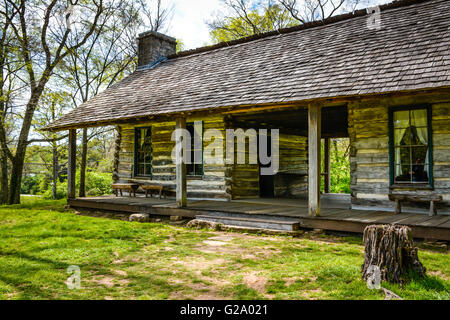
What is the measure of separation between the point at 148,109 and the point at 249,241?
5048 millimetres

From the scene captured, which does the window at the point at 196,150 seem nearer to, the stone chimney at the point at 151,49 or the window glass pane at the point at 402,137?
the stone chimney at the point at 151,49

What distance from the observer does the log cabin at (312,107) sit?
7.40 meters

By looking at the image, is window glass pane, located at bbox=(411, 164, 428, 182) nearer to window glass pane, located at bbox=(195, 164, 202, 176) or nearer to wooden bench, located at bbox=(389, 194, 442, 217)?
wooden bench, located at bbox=(389, 194, 442, 217)

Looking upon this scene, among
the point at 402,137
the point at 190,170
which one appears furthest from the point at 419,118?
the point at 190,170

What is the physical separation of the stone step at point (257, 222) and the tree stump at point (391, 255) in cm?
304

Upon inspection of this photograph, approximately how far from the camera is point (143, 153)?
13.5 meters

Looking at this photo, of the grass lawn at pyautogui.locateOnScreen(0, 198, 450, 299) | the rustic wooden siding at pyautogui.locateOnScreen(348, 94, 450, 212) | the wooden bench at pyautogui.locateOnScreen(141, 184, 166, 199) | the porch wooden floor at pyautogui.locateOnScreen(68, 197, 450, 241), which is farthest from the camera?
the wooden bench at pyautogui.locateOnScreen(141, 184, 166, 199)

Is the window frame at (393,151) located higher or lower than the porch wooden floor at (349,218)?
higher

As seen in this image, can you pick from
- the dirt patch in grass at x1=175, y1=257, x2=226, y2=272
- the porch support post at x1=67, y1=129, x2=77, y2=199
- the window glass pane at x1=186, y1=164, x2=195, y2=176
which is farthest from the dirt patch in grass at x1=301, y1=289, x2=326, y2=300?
the porch support post at x1=67, y1=129, x2=77, y2=199

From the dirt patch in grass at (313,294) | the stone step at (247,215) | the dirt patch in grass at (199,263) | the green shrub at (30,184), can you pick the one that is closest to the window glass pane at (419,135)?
the stone step at (247,215)

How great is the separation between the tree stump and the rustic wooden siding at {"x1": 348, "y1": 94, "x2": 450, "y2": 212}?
159 inches

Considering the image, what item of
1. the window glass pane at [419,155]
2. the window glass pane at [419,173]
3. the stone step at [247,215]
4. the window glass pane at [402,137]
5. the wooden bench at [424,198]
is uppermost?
the window glass pane at [402,137]

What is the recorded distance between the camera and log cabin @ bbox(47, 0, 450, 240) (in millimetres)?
7398
